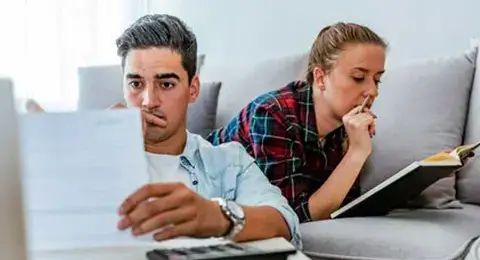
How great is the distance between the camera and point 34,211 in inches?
32.9

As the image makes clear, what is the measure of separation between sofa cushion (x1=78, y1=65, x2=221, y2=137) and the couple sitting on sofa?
0.30 m

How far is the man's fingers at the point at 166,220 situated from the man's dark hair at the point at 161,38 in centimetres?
54

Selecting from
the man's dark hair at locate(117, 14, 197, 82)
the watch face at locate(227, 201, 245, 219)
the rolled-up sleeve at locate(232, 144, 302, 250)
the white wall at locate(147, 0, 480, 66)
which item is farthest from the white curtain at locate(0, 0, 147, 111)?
the watch face at locate(227, 201, 245, 219)

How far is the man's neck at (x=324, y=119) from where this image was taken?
1.84 m

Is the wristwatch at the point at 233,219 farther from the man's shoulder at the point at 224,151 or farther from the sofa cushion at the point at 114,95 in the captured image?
the sofa cushion at the point at 114,95

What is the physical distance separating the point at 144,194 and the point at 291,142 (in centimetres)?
94

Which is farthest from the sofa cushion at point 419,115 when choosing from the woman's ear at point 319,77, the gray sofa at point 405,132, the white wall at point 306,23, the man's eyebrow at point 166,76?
the man's eyebrow at point 166,76

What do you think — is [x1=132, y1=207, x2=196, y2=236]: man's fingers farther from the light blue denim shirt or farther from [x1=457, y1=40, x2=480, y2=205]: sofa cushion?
[x1=457, y1=40, x2=480, y2=205]: sofa cushion

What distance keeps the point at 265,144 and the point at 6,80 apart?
3.87 ft

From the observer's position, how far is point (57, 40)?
2.92 meters

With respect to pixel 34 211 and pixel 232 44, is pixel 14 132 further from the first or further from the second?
pixel 232 44

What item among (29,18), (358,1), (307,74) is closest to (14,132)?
(307,74)

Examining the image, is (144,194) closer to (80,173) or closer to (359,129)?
(80,173)

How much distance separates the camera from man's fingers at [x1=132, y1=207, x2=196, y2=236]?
89cm
